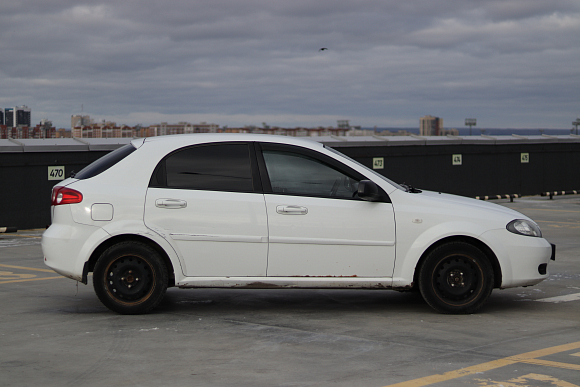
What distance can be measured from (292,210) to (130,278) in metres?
1.71

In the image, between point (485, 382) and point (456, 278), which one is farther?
point (456, 278)

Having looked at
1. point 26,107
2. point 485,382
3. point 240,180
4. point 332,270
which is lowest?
point 485,382

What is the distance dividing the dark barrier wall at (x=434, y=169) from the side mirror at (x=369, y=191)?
36.3 ft

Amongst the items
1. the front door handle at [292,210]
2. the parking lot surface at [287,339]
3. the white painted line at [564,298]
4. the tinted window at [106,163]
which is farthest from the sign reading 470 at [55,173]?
the white painted line at [564,298]

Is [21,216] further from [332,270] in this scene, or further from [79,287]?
[332,270]

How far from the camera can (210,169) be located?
7.13 m

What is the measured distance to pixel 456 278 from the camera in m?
7.14

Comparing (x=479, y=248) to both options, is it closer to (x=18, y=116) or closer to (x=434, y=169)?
(x=434, y=169)

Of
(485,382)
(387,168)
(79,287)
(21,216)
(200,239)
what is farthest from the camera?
(387,168)

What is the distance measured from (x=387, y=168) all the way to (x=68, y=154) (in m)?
9.95

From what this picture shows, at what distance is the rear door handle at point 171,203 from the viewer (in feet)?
22.8

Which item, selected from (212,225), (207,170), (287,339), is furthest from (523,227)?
(207,170)

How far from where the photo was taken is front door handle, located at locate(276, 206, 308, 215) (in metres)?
6.94

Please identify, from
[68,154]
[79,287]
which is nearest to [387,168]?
[68,154]
